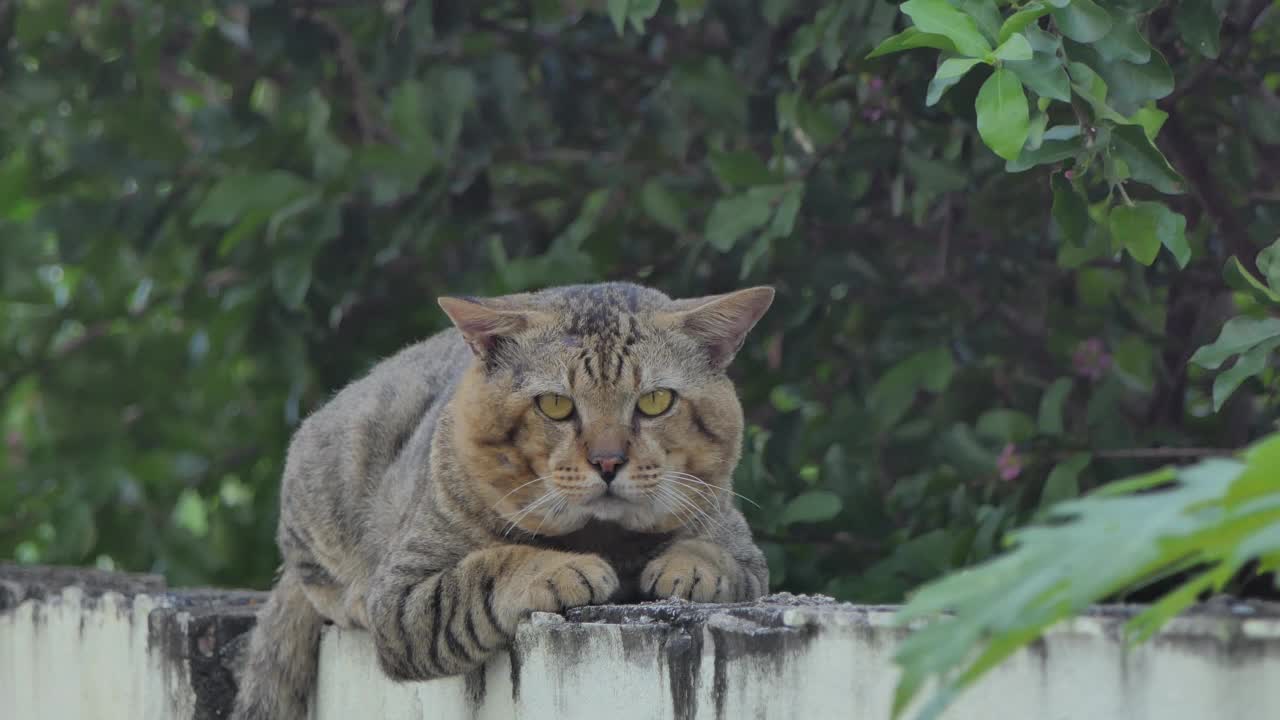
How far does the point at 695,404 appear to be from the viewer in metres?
3.19

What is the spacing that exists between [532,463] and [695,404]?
15.0 inches

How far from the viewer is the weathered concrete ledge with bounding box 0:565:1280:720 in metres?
1.62

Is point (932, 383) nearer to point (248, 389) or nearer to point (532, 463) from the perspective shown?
point (532, 463)

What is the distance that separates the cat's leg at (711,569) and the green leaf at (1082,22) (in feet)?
3.82

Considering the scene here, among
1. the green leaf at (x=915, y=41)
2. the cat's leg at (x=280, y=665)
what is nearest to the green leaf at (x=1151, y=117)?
the green leaf at (x=915, y=41)

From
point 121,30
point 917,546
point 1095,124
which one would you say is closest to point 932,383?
point 917,546

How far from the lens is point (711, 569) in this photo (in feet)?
9.29

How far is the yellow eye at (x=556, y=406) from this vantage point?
3.07 m

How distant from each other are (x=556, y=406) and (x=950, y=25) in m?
1.20

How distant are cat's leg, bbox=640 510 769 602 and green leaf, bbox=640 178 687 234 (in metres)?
1.38

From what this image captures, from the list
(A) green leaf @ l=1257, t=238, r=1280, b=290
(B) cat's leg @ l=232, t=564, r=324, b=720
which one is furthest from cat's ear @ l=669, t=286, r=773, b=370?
(B) cat's leg @ l=232, t=564, r=324, b=720

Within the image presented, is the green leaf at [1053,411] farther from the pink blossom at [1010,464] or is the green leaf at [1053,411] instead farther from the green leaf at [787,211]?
the green leaf at [787,211]

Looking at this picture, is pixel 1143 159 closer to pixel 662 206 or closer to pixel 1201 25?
pixel 1201 25

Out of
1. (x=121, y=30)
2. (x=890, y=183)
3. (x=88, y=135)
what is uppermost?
(x=121, y=30)
